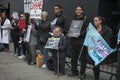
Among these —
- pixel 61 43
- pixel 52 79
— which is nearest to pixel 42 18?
pixel 61 43

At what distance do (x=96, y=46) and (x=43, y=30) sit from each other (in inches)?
107

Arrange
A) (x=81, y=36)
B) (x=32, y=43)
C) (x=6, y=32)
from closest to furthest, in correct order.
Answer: (x=81, y=36), (x=32, y=43), (x=6, y=32)

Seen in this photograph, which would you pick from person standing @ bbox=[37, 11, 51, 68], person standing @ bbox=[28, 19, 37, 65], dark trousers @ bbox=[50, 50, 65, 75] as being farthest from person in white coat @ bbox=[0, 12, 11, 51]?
dark trousers @ bbox=[50, 50, 65, 75]

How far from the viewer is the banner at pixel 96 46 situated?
7.26 meters

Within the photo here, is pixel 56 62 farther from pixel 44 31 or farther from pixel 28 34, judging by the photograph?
pixel 28 34

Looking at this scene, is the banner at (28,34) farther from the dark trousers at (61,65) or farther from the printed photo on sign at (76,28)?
the printed photo on sign at (76,28)

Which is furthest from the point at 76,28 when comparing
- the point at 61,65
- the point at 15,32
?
the point at 15,32

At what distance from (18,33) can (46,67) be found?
2.88m

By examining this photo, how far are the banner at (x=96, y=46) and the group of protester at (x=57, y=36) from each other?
13 cm

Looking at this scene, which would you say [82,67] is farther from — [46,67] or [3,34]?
[3,34]

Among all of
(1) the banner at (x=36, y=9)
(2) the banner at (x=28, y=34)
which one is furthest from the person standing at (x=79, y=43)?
(2) the banner at (x=28, y=34)

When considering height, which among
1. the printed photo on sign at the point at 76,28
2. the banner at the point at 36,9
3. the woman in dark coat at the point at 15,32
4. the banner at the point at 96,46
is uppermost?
the banner at the point at 36,9

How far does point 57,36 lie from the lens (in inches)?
353

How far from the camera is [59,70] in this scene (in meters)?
8.97
